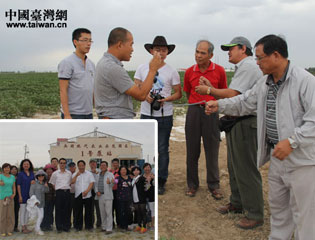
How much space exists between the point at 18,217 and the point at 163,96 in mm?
2575

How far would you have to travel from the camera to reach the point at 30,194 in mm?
1711

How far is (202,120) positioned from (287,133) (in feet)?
5.32

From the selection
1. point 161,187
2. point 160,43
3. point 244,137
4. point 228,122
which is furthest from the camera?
point 161,187

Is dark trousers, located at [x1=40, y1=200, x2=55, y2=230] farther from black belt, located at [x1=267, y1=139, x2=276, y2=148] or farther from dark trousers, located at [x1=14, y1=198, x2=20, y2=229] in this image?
black belt, located at [x1=267, y1=139, x2=276, y2=148]

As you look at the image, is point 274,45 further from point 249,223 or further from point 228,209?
point 228,209

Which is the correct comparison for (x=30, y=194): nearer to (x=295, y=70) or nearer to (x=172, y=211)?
(x=295, y=70)

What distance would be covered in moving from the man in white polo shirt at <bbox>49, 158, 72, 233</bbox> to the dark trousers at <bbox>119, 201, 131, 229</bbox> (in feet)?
0.87

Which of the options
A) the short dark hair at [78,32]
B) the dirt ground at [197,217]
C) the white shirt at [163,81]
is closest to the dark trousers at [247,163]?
the dirt ground at [197,217]

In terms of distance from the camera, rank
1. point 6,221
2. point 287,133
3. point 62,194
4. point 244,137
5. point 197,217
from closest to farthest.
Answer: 1. point 6,221
2. point 62,194
3. point 287,133
4. point 244,137
5. point 197,217

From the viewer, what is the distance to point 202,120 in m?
3.98

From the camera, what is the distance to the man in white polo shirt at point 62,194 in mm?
1702

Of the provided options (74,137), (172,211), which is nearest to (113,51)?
(74,137)

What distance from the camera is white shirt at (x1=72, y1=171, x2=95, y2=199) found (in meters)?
1.73

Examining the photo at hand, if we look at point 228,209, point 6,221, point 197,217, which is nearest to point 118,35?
point 6,221
